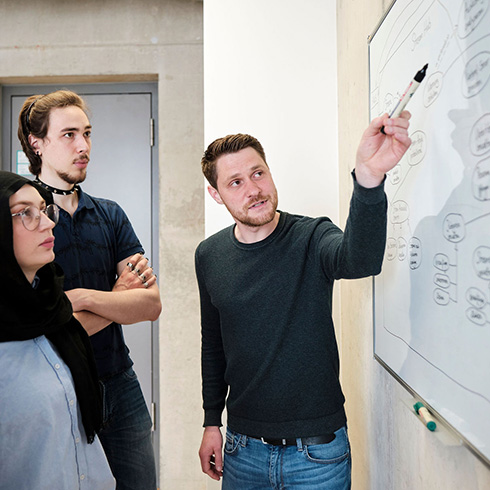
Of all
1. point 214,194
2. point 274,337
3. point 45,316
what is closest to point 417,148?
point 274,337

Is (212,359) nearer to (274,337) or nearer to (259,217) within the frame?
(274,337)

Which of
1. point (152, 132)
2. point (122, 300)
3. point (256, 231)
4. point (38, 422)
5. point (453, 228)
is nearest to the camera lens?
point (453, 228)

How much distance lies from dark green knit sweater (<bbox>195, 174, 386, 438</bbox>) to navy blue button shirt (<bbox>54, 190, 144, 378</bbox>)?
1.51ft

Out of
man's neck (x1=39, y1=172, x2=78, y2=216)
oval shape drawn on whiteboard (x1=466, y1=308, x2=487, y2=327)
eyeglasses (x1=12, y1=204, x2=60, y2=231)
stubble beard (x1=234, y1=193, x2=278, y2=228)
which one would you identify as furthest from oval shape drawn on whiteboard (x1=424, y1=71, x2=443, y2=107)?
man's neck (x1=39, y1=172, x2=78, y2=216)

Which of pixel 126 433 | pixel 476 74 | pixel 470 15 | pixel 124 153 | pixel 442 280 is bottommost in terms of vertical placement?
pixel 126 433

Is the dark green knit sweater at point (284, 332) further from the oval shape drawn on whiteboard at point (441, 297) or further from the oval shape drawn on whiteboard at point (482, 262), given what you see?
the oval shape drawn on whiteboard at point (482, 262)

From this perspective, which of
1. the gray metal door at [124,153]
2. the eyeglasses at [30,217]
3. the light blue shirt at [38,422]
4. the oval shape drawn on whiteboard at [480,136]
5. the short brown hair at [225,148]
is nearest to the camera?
the oval shape drawn on whiteboard at [480,136]

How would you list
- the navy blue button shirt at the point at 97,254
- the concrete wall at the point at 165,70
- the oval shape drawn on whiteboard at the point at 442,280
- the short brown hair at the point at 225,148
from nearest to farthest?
the oval shape drawn on whiteboard at the point at 442,280 → the short brown hair at the point at 225,148 → the navy blue button shirt at the point at 97,254 → the concrete wall at the point at 165,70

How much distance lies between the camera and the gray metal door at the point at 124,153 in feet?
9.86

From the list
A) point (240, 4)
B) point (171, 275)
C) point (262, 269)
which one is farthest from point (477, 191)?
point (171, 275)

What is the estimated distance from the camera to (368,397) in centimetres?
159

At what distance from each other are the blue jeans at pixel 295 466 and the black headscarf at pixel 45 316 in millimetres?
440

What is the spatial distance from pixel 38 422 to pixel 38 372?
118mm

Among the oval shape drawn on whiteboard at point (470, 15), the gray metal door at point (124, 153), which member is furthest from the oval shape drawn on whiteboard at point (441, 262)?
the gray metal door at point (124, 153)
